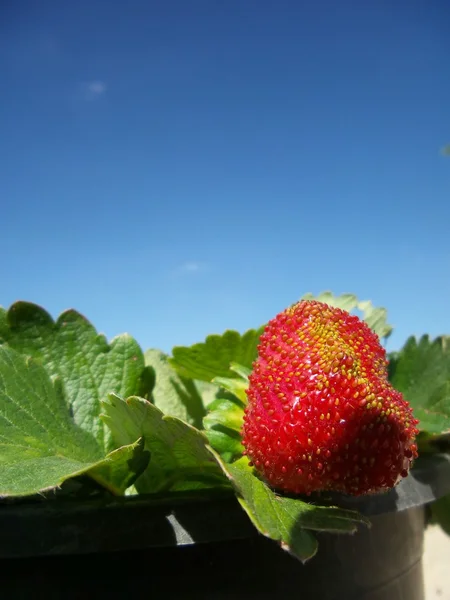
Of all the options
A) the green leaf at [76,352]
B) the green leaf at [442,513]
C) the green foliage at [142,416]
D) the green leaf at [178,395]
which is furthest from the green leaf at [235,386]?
the green leaf at [442,513]

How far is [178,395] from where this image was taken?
1.03 m

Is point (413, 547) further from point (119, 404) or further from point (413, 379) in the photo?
point (119, 404)

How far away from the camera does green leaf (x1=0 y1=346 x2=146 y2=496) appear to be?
1.92 ft

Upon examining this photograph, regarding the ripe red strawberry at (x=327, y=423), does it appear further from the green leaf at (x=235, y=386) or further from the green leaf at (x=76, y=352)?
the green leaf at (x=76, y=352)

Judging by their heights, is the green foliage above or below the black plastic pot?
A: above

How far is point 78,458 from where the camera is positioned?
707 millimetres

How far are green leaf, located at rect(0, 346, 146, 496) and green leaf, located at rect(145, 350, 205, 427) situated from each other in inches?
10.0

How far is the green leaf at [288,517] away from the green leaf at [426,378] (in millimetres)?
319

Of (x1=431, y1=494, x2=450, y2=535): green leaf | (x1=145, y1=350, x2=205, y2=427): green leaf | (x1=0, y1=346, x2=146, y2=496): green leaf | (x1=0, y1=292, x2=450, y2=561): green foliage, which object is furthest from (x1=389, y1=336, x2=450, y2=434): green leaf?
(x1=0, y1=346, x2=146, y2=496): green leaf

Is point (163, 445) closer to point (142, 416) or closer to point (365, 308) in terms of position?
point (142, 416)

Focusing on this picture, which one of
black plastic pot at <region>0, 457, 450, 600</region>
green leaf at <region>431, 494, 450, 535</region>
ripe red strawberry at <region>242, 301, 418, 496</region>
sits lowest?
green leaf at <region>431, 494, 450, 535</region>

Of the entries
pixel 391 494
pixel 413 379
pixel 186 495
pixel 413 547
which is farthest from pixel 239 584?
pixel 413 379

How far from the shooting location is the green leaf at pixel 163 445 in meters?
0.58

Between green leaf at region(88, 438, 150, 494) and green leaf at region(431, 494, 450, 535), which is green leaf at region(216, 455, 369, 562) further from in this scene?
green leaf at region(431, 494, 450, 535)
